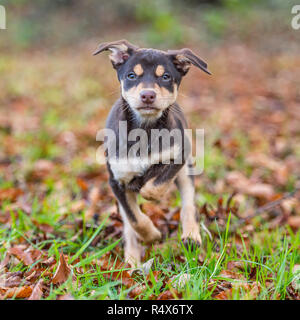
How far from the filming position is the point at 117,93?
9367 millimetres

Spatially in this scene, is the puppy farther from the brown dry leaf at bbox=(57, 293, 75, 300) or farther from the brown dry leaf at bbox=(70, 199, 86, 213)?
the brown dry leaf at bbox=(70, 199, 86, 213)

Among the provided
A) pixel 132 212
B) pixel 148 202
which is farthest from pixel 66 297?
pixel 148 202

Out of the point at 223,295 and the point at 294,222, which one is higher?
the point at 294,222

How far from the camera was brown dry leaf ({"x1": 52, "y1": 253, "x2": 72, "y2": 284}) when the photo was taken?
115 inches

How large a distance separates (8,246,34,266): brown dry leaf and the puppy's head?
139cm

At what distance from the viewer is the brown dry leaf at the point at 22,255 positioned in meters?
3.30

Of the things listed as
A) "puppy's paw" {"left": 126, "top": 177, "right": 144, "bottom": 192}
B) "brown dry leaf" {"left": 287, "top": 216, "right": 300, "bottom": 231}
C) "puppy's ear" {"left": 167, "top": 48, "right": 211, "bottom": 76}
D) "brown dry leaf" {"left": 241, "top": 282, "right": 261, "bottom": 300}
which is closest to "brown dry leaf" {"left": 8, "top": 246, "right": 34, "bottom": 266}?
"puppy's paw" {"left": 126, "top": 177, "right": 144, "bottom": 192}

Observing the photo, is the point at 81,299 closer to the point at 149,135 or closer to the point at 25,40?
the point at 149,135

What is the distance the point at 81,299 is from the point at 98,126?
5024mm

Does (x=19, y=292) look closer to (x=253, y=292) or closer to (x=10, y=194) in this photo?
(x=253, y=292)

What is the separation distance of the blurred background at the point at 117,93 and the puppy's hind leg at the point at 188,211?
81cm

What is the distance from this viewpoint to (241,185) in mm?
5305

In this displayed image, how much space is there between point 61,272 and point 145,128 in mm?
1256

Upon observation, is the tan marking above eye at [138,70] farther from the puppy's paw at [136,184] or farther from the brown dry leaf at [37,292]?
the brown dry leaf at [37,292]
